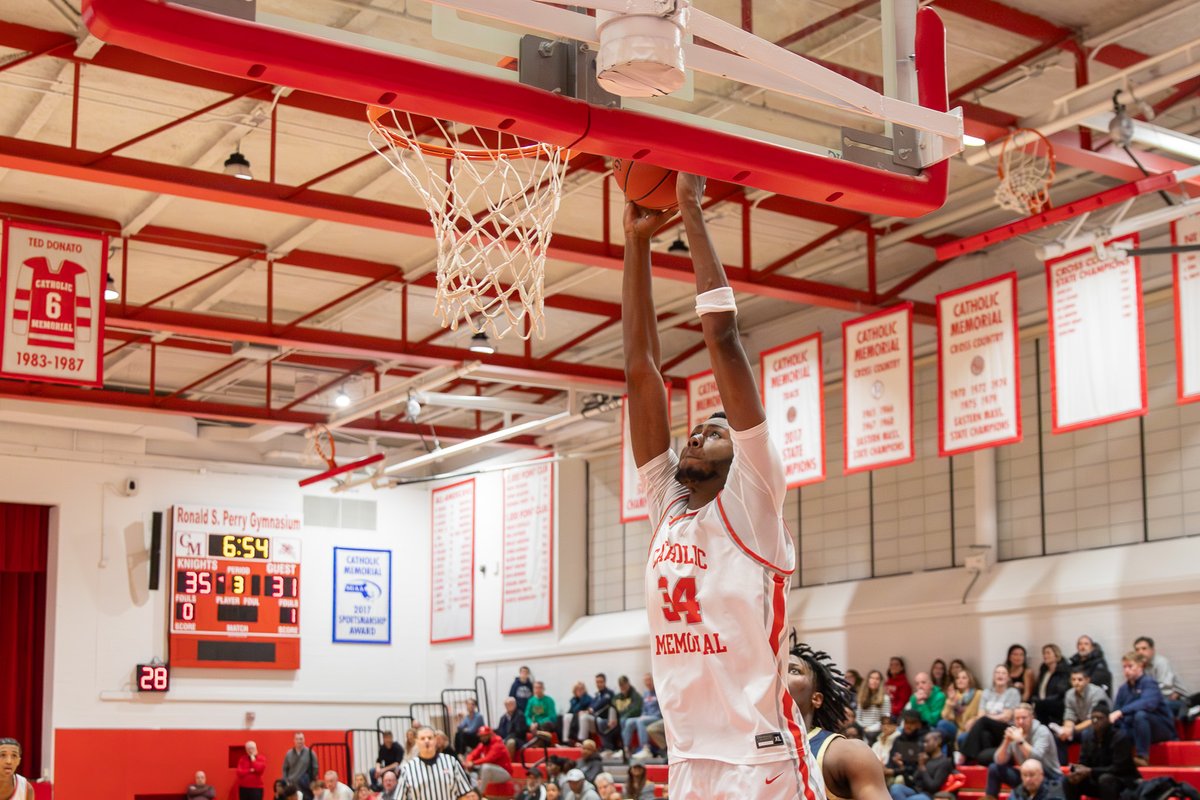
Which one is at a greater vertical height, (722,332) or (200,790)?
(722,332)

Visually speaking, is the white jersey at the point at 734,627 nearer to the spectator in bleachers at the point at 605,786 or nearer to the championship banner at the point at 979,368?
the championship banner at the point at 979,368

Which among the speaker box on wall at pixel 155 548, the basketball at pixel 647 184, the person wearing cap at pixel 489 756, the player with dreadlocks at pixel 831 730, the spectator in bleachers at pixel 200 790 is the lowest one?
the spectator in bleachers at pixel 200 790

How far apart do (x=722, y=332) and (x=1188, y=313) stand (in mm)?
9329

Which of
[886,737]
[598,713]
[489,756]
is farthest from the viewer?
[598,713]

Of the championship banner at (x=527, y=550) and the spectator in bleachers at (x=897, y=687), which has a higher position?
the championship banner at (x=527, y=550)

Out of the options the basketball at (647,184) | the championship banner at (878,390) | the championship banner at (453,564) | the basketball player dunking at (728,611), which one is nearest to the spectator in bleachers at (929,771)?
the championship banner at (878,390)

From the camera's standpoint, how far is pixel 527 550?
24.9 meters

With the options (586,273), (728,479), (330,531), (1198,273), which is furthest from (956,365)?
(330,531)

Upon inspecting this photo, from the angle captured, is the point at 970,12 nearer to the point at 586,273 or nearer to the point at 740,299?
the point at 586,273

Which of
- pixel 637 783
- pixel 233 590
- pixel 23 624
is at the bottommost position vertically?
pixel 637 783

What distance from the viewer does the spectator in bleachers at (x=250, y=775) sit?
940 inches

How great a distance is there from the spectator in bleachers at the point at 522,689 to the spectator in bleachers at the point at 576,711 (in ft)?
3.90

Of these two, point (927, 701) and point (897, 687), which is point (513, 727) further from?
point (927, 701)

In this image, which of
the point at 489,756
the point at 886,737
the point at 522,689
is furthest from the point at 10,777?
the point at 522,689
